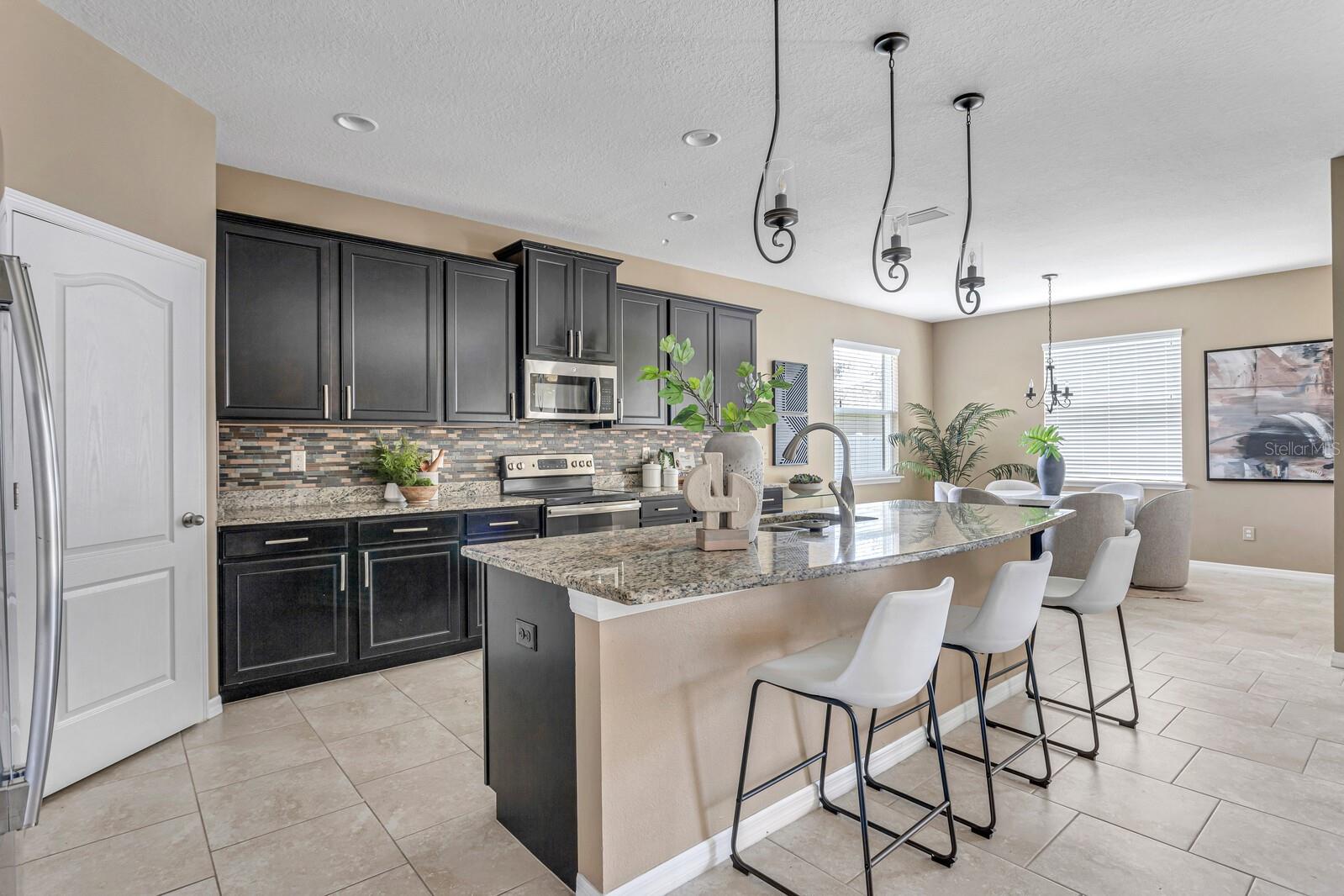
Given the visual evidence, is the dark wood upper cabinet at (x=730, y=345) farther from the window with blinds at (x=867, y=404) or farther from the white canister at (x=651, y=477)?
the window with blinds at (x=867, y=404)

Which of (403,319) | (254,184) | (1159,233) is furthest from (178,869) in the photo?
(1159,233)

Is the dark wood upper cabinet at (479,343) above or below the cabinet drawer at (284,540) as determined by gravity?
above

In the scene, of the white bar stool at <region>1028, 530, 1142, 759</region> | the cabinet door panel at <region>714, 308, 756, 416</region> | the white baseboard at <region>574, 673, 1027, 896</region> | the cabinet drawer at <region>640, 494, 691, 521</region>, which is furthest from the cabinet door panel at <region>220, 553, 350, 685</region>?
the white bar stool at <region>1028, 530, 1142, 759</region>

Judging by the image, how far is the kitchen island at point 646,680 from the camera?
5.87 feet

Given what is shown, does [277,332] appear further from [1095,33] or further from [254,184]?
[1095,33]

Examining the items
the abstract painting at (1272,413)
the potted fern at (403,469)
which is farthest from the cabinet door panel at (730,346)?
the abstract painting at (1272,413)

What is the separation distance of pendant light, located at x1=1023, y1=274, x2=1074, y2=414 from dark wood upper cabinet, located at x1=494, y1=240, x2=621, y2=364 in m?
4.40

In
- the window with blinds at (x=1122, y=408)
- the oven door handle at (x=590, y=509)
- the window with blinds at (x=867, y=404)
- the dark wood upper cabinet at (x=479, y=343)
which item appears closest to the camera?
the dark wood upper cabinet at (x=479, y=343)

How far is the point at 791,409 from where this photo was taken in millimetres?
6723

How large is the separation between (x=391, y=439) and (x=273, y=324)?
0.96 metres

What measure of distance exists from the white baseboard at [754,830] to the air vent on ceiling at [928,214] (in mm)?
3060

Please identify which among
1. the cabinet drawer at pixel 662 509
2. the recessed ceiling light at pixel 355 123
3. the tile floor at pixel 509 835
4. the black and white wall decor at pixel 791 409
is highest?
the recessed ceiling light at pixel 355 123

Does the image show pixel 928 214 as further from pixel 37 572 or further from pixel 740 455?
pixel 37 572

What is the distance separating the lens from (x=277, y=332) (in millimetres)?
3572
